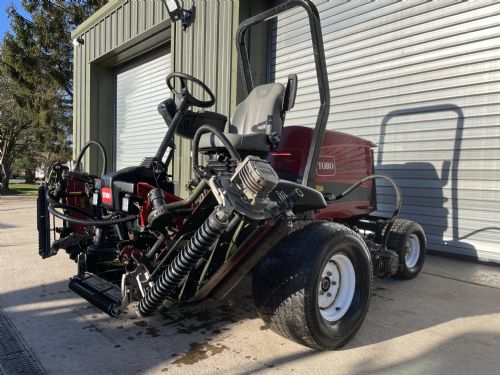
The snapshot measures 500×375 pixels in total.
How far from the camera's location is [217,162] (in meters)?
2.83

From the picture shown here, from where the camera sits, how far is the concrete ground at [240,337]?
7.89ft

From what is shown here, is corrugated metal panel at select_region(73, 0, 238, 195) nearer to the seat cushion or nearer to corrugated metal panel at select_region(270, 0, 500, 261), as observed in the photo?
corrugated metal panel at select_region(270, 0, 500, 261)

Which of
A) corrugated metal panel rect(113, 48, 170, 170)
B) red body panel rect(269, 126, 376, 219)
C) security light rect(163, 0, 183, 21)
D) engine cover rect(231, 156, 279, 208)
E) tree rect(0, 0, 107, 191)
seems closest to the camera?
engine cover rect(231, 156, 279, 208)

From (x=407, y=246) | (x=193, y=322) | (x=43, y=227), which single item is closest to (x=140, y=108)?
(x=43, y=227)

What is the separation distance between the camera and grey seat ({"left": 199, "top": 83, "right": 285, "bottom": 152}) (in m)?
2.87

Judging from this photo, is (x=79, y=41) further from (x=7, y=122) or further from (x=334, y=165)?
(x=7, y=122)

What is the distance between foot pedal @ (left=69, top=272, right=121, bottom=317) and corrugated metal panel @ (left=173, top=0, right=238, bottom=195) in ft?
15.6

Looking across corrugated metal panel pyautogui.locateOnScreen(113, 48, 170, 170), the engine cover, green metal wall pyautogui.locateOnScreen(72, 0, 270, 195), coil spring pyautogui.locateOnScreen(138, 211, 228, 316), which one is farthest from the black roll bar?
corrugated metal panel pyautogui.locateOnScreen(113, 48, 170, 170)

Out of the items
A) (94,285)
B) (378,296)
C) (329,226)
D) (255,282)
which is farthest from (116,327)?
(378,296)

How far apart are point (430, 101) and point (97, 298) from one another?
4.71m

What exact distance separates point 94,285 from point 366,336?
1930 millimetres

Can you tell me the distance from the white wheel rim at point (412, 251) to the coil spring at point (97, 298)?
303 centimetres

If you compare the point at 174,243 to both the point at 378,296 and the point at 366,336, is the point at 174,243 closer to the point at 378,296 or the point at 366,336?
the point at 366,336

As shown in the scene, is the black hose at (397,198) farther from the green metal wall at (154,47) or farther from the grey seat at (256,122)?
the green metal wall at (154,47)
